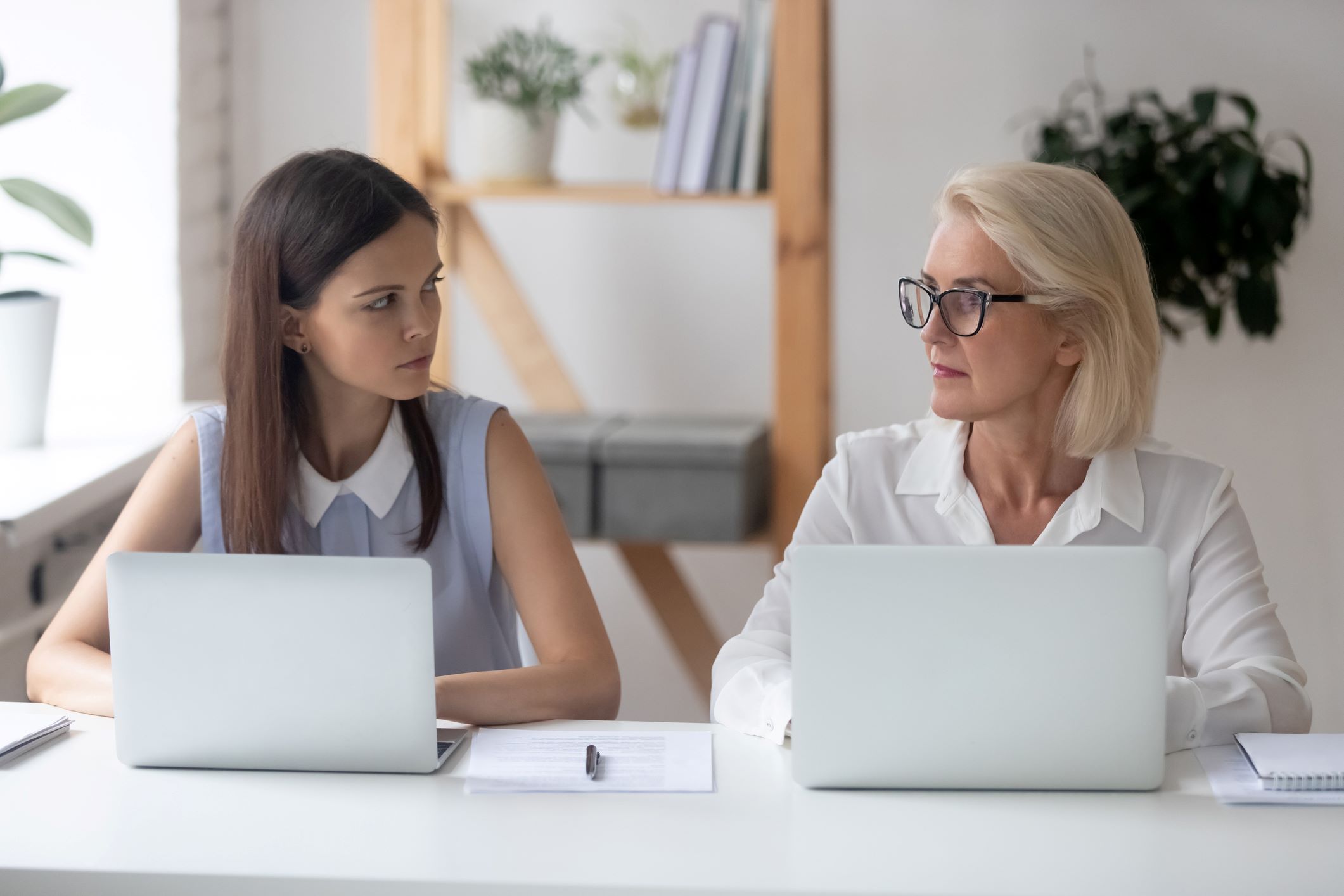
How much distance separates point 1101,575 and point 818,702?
263mm

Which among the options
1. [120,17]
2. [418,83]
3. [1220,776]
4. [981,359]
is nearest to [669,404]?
[418,83]

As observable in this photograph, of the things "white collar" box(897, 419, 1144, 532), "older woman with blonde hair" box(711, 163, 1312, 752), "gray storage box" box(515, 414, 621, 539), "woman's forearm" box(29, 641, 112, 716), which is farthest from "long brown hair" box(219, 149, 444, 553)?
"gray storage box" box(515, 414, 621, 539)

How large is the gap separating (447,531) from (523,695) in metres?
0.43

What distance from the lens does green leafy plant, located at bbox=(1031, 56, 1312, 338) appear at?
2.71 m

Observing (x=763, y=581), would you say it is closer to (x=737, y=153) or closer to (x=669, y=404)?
(x=669, y=404)

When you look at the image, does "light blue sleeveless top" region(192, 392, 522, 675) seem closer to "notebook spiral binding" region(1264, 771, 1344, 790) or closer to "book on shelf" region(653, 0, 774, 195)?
"notebook spiral binding" region(1264, 771, 1344, 790)

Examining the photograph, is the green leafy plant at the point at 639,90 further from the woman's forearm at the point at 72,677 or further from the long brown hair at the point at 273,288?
the woman's forearm at the point at 72,677

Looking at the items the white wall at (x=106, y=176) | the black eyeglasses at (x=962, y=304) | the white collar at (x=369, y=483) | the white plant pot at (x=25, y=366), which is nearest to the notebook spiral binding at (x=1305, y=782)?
the black eyeglasses at (x=962, y=304)

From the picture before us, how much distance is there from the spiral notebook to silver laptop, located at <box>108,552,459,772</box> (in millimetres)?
754

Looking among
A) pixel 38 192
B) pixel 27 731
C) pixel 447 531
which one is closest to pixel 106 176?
pixel 38 192

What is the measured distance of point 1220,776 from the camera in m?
1.26

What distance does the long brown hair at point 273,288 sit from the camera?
1713mm

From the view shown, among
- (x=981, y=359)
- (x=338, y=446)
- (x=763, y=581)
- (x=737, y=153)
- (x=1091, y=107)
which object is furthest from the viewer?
(x=763, y=581)

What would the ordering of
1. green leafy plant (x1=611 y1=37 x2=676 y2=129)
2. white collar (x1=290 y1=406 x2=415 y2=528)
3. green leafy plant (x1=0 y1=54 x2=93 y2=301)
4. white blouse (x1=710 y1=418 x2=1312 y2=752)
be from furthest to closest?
green leafy plant (x1=611 y1=37 x2=676 y2=129)
green leafy plant (x1=0 y1=54 x2=93 y2=301)
white collar (x1=290 y1=406 x2=415 y2=528)
white blouse (x1=710 y1=418 x2=1312 y2=752)
